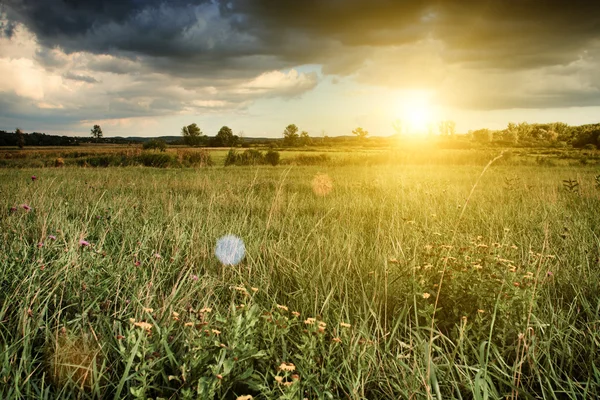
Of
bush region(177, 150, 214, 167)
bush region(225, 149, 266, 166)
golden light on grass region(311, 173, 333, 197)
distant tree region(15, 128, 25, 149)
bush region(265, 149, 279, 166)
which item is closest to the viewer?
golden light on grass region(311, 173, 333, 197)

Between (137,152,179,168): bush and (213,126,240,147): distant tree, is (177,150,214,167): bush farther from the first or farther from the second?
(213,126,240,147): distant tree

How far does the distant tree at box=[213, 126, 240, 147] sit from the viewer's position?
77300 millimetres

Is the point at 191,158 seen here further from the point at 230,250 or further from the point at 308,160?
the point at 230,250

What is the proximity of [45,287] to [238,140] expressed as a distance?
79952mm

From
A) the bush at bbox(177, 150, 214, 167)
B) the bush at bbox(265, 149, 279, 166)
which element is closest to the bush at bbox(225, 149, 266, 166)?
the bush at bbox(265, 149, 279, 166)

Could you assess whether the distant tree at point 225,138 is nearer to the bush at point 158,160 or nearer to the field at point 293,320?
the bush at point 158,160

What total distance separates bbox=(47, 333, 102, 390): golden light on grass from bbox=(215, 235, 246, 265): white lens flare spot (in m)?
1.69

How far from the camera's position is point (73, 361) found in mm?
2172

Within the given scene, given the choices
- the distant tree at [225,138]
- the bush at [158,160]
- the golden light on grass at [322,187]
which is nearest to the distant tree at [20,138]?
the distant tree at [225,138]

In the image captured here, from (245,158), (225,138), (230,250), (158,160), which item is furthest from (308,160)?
(225,138)

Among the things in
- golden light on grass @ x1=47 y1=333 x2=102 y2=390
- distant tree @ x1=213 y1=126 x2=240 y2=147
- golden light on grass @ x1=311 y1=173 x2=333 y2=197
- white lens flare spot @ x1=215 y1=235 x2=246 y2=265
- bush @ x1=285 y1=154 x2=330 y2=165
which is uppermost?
distant tree @ x1=213 y1=126 x2=240 y2=147

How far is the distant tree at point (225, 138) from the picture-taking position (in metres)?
77.3

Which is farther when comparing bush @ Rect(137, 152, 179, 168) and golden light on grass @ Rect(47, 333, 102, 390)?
bush @ Rect(137, 152, 179, 168)

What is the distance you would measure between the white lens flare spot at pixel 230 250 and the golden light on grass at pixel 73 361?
1692 millimetres
